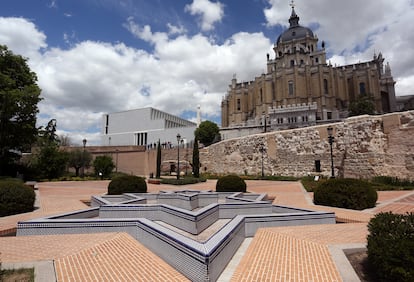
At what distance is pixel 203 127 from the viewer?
152ft

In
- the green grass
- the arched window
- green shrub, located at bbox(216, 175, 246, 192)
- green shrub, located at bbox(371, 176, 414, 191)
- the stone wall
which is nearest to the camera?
the green grass

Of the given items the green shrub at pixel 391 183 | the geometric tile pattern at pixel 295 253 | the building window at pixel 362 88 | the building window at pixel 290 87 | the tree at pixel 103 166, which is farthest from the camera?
the building window at pixel 290 87

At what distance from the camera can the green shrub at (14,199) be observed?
7955 millimetres

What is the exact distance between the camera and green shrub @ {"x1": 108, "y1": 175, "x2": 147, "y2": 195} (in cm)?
1211

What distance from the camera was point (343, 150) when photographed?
18391mm

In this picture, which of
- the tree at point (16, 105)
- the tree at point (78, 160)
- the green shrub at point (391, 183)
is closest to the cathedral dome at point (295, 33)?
the green shrub at point (391, 183)

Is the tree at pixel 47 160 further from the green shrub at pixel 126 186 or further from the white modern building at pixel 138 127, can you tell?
the white modern building at pixel 138 127

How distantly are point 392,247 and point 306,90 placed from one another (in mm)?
54621

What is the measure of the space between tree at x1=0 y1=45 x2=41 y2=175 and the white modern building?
35341mm

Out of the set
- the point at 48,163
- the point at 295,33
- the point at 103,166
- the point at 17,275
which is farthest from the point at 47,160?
the point at 295,33

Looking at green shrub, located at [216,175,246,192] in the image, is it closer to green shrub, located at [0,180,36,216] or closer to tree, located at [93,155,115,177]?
green shrub, located at [0,180,36,216]

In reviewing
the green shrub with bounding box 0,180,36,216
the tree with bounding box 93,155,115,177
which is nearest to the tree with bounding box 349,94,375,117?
the tree with bounding box 93,155,115,177

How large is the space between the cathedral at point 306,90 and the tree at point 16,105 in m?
34.0

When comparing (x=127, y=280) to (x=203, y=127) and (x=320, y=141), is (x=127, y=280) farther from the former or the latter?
(x=203, y=127)
